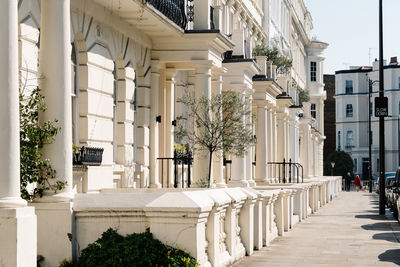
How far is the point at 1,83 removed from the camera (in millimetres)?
8727

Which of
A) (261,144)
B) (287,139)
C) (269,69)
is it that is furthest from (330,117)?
(261,144)

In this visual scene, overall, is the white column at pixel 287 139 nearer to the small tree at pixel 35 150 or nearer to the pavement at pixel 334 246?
the pavement at pixel 334 246

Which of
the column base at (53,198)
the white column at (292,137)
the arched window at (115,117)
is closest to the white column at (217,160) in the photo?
the arched window at (115,117)

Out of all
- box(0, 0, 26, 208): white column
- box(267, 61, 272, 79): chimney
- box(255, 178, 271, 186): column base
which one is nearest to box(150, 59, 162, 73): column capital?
box(0, 0, 26, 208): white column

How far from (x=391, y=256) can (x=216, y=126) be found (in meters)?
6.11

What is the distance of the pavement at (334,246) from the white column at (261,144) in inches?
199

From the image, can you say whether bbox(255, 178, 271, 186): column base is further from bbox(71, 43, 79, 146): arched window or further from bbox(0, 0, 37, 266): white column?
bbox(0, 0, 37, 266): white column

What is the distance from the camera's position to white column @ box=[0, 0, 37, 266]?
28.6 ft

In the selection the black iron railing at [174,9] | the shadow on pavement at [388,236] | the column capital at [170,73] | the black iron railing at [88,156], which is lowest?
the shadow on pavement at [388,236]

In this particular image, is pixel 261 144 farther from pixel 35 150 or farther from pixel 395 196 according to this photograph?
pixel 35 150

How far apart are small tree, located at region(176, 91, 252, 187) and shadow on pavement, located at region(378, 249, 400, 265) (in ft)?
16.4

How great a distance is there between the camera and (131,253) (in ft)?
31.3

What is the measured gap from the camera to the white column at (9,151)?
873 centimetres

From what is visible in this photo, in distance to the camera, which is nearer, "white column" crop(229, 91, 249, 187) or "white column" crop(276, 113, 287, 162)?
"white column" crop(229, 91, 249, 187)
